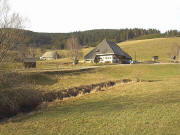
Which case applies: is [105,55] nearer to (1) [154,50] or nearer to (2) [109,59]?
(2) [109,59]

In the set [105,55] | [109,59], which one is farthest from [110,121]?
[105,55]

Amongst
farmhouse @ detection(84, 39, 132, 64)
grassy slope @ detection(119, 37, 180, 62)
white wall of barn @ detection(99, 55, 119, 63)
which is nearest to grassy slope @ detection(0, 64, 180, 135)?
white wall of barn @ detection(99, 55, 119, 63)

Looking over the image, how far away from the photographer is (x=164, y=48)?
9156cm

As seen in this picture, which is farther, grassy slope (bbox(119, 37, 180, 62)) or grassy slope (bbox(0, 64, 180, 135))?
grassy slope (bbox(119, 37, 180, 62))

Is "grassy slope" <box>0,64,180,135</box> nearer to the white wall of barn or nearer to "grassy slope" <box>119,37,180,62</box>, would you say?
the white wall of barn

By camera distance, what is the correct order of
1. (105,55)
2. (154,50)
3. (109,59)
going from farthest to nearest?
(154,50) → (105,55) → (109,59)

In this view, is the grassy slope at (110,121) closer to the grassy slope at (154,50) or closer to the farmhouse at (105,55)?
the farmhouse at (105,55)

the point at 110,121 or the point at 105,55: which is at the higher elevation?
the point at 105,55

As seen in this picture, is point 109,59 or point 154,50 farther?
point 154,50

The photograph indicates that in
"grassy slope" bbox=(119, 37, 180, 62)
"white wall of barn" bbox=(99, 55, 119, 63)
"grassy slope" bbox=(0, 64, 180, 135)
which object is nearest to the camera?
"grassy slope" bbox=(0, 64, 180, 135)

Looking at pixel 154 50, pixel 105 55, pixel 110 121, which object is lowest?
pixel 110 121

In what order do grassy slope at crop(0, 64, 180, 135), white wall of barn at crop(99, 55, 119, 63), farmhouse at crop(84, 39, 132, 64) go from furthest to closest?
farmhouse at crop(84, 39, 132, 64) < white wall of barn at crop(99, 55, 119, 63) < grassy slope at crop(0, 64, 180, 135)

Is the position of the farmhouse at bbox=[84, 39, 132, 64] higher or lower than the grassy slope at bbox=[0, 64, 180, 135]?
higher

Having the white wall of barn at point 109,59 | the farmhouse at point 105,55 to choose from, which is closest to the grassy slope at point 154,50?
the farmhouse at point 105,55
